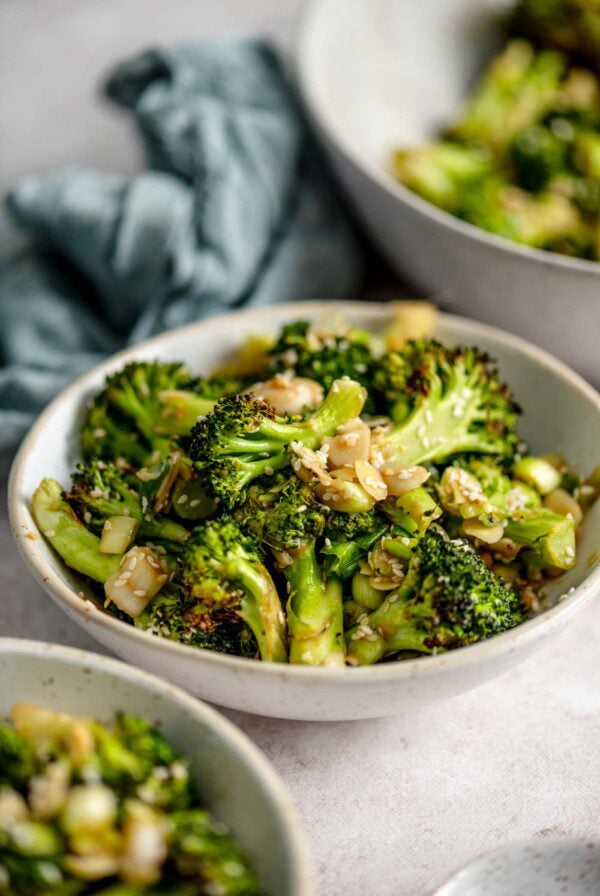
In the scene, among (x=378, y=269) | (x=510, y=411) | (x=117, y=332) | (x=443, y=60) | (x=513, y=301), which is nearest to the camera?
(x=510, y=411)

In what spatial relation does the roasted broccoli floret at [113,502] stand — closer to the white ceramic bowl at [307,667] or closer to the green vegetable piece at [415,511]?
the white ceramic bowl at [307,667]

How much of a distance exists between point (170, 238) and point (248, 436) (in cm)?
83

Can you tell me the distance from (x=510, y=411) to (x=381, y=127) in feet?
3.63

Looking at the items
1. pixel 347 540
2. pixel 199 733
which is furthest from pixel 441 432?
pixel 199 733

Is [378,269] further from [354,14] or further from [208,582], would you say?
[208,582]

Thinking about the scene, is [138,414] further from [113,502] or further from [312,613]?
[312,613]

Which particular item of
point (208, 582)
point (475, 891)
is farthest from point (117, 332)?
point (475, 891)

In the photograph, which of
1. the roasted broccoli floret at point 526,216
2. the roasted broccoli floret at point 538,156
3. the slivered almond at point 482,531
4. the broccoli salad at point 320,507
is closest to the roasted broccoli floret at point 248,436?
the broccoli salad at point 320,507

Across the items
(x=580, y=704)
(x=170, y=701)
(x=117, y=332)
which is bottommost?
(x=117, y=332)

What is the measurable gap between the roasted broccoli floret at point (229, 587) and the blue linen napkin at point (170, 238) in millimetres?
717

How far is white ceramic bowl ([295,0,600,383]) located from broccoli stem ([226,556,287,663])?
34.0 inches

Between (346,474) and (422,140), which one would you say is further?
(422,140)

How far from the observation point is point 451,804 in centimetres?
118

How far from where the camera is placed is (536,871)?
1.01m
